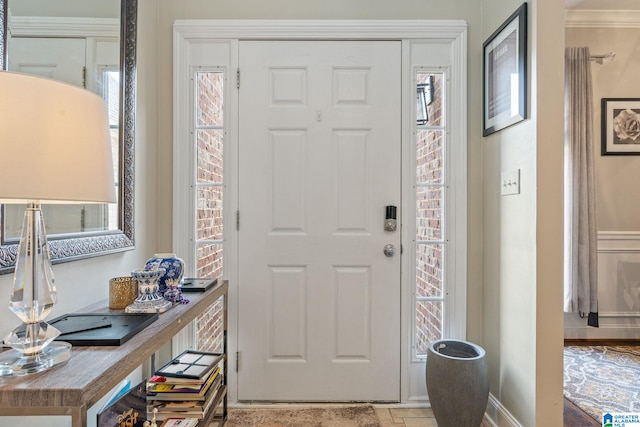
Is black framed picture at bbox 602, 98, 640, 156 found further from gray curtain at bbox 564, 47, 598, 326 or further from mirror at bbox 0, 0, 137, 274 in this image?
mirror at bbox 0, 0, 137, 274

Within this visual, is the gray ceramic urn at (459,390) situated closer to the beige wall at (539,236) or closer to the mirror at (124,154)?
the beige wall at (539,236)

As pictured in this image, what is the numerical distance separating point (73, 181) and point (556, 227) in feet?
5.61

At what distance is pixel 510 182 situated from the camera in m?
1.63

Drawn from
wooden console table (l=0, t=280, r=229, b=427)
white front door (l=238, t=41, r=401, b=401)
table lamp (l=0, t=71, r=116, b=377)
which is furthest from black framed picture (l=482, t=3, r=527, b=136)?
wooden console table (l=0, t=280, r=229, b=427)

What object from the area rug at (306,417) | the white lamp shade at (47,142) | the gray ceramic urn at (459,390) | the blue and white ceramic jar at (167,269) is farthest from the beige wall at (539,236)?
the white lamp shade at (47,142)

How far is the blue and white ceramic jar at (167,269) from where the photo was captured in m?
1.29

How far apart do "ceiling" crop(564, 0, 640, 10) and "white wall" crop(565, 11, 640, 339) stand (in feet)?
0.32

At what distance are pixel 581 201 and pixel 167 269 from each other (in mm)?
2917

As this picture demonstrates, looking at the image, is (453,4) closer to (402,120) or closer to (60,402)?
(402,120)

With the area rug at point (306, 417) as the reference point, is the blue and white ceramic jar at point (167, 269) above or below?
above

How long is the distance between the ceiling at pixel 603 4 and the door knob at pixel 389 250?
2.39 meters

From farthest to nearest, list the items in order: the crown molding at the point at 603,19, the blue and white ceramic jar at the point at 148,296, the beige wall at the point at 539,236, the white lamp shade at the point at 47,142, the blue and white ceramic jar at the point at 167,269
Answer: the crown molding at the point at 603,19
the beige wall at the point at 539,236
the blue and white ceramic jar at the point at 167,269
the blue and white ceramic jar at the point at 148,296
the white lamp shade at the point at 47,142

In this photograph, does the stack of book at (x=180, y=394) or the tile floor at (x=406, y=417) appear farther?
the tile floor at (x=406, y=417)

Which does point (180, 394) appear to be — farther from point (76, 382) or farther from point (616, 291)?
point (616, 291)
